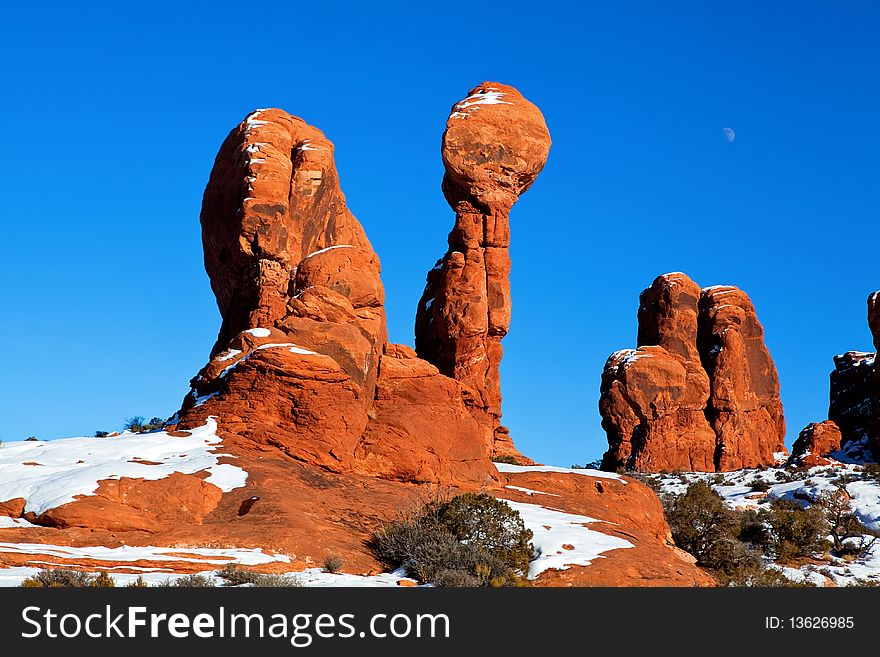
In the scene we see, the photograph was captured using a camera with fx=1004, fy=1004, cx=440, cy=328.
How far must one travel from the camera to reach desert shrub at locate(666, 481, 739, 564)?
34969 mm

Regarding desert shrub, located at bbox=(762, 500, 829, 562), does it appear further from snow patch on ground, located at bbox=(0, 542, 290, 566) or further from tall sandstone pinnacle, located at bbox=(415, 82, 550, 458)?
snow patch on ground, located at bbox=(0, 542, 290, 566)

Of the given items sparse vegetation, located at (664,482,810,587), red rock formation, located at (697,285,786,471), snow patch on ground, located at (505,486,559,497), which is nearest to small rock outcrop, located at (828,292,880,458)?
red rock formation, located at (697,285,786,471)

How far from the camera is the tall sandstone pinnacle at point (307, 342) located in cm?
2866

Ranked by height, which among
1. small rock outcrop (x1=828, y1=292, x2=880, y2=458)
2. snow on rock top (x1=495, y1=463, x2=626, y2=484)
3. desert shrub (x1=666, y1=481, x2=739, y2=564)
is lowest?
desert shrub (x1=666, y1=481, x2=739, y2=564)

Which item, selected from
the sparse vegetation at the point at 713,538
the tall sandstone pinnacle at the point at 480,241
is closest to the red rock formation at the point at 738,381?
the tall sandstone pinnacle at the point at 480,241

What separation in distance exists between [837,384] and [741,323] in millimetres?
18169

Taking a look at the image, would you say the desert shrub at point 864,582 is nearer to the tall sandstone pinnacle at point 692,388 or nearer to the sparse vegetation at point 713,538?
the sparse vegetation at point 713,538

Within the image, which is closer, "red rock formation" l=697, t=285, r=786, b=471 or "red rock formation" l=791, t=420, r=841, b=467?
"red rock formation" l=791, t=420, r=841, b=467

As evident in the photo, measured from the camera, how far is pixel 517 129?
51.8 m

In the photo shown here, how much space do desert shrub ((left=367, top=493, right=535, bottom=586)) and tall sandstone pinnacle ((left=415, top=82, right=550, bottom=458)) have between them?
23.3 metres

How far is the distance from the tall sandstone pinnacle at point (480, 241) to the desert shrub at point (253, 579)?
98.5ft
